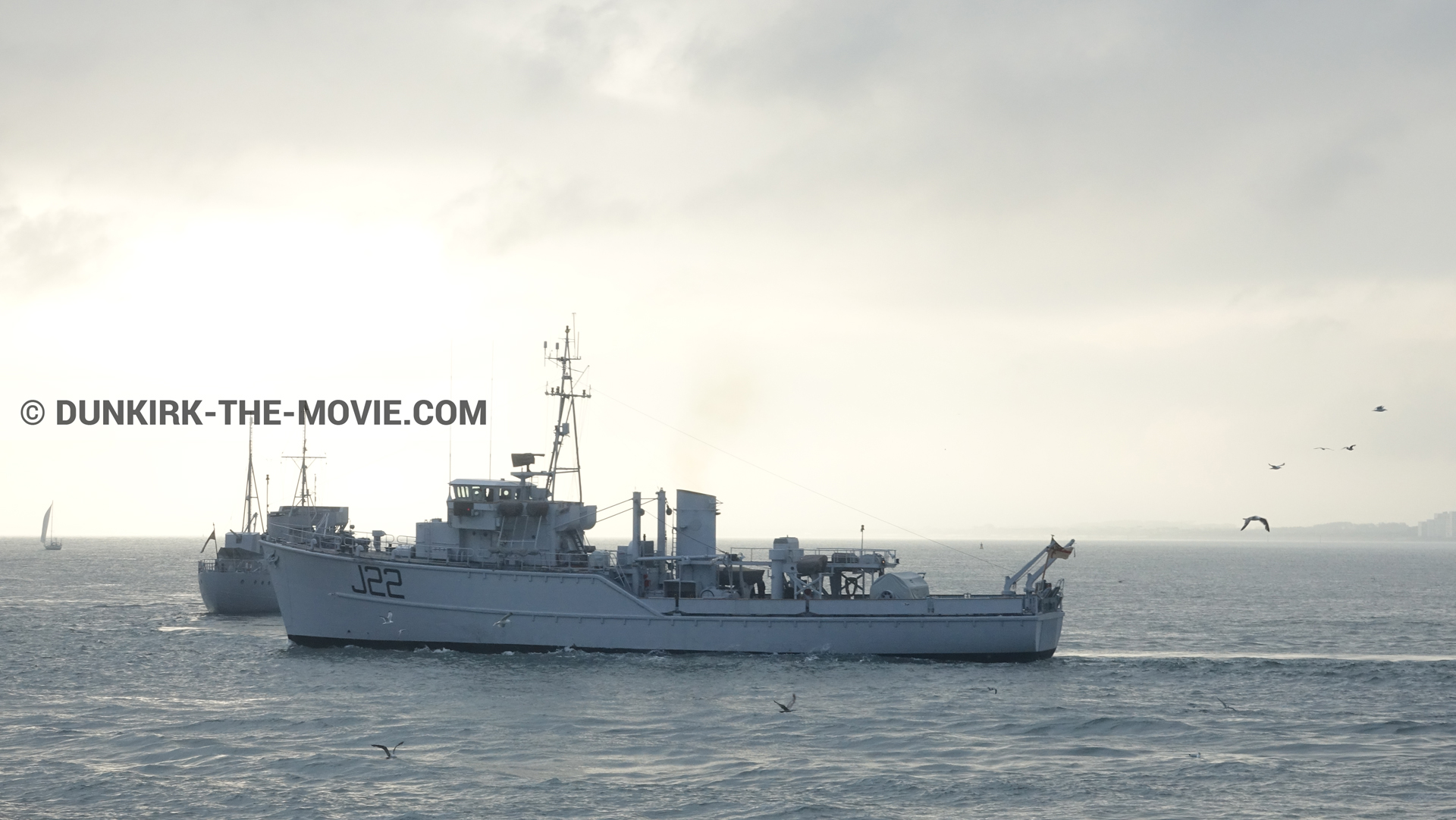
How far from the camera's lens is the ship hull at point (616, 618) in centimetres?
4078

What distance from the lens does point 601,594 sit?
134 feet

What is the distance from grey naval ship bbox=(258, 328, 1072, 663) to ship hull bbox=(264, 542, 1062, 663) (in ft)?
0.18

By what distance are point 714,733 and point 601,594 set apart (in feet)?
40.5

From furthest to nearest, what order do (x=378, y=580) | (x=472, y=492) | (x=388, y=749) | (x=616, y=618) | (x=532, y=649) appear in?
(x=472, y=492)
(x=378, y=580)
(x=532, y=649)
(x=616, y=618)
(x=388, y=749)

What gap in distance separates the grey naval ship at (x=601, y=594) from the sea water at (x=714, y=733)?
3.00ft

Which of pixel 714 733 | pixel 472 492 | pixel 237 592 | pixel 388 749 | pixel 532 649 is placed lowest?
pixel 714 733

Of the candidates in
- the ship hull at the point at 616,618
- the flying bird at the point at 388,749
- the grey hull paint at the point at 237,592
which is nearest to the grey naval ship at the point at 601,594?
the ship hull at the point at 616,618

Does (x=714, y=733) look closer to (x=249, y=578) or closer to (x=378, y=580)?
(x=378, y=580)

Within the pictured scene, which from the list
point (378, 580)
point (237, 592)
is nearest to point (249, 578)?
point (237, 592)

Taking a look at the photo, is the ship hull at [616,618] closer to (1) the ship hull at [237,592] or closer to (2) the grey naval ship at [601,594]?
(2) the grey naval ship at [601,594]

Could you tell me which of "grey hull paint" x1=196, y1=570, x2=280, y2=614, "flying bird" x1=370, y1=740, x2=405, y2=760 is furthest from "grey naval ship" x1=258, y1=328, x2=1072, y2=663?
"grey hull paint" x1=196, y1=570, x2=280, y2=614

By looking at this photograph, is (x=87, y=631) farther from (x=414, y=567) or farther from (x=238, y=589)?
(x=414, y=567)

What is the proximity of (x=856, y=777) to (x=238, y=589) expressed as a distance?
49.0m

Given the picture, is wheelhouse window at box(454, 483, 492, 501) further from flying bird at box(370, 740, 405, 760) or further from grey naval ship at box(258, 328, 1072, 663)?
flying bird at box(370, 740, 405, 760)
